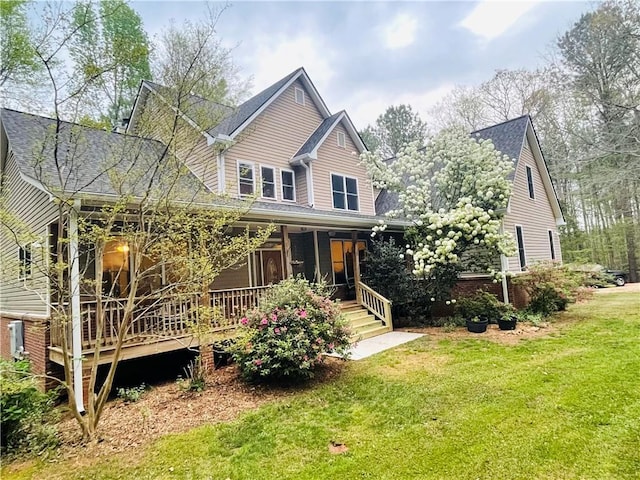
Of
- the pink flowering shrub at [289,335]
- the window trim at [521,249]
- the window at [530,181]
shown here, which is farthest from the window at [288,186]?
the window at [530,181]

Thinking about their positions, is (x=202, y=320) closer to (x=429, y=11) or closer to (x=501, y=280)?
(x=501, y=280)

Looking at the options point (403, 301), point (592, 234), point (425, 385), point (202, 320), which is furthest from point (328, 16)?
point (592, 234)

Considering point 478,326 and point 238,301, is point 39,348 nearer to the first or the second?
point 238,301

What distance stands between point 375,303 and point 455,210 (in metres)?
3.60

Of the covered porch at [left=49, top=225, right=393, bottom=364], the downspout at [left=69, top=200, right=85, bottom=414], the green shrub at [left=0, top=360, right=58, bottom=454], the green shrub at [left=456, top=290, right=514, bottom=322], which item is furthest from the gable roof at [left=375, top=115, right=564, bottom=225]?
the green shrub at [left=0, top=360, right=58, bottom=454]

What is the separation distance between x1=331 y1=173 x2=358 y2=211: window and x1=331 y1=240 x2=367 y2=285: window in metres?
1.47

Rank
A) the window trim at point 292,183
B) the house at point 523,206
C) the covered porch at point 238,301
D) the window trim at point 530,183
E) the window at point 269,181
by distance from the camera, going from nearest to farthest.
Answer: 1. the covered porch at point 238,301
2. the window at point 269,181
3. the window trim at point 292,183
4. the house at point 523,206
5. the window trim at point 530,183

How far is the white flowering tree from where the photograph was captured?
32.9ft

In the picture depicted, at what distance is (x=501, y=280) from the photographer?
1141 cm

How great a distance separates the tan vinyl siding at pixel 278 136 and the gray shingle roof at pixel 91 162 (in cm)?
354

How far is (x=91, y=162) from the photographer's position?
806cm

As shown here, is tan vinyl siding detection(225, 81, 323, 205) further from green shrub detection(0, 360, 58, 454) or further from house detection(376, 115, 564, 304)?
green shrub detection(0, 360, 58, 454)

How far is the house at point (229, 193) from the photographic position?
19.5ft

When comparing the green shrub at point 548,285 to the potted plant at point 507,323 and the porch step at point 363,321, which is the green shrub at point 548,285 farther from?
the porch step at point 363,321
